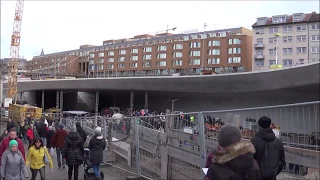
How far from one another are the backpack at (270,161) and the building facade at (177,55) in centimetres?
7148

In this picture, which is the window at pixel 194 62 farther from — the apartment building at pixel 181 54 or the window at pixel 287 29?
the window at pixel 287 29

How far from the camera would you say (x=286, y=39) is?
78.7m

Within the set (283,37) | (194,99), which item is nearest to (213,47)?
(283,37)

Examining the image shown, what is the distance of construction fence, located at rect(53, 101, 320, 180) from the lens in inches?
187

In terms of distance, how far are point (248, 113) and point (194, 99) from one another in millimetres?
45432

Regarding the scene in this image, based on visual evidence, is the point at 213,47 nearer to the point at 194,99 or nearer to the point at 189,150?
the point at 194,99

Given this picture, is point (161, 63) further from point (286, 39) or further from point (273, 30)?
point (286, 39)

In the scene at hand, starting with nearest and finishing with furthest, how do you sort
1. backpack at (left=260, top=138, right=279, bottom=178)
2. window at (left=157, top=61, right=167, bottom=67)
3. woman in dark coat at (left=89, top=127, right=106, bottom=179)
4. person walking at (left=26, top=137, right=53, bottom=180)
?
backpack at (left=260, top=138, right=279, bottom=178)
person walking at (left=26, top=137, right=53, bottom=180)
woman in dark coat at (left=89, top=127, right=106, bottom=179)
window at (left=157, top=61, right=167, bottom=67)

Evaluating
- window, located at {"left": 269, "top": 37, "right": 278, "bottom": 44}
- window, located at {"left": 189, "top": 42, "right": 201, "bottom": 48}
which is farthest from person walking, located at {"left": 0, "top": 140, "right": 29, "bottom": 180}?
window, located at {"left": 189, "top": 42, "right": 201, "bottom": 48}

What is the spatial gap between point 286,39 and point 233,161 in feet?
266

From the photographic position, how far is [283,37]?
3113 inches

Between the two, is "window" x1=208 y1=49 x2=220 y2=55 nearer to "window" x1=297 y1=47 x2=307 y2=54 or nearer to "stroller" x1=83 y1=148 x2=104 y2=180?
"window" x1=297 y1=47 x2=307 y2=54

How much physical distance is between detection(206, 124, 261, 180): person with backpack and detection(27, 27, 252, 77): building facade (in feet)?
239

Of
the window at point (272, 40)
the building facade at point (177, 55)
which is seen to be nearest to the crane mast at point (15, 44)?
the building facade at point (177, 55)
